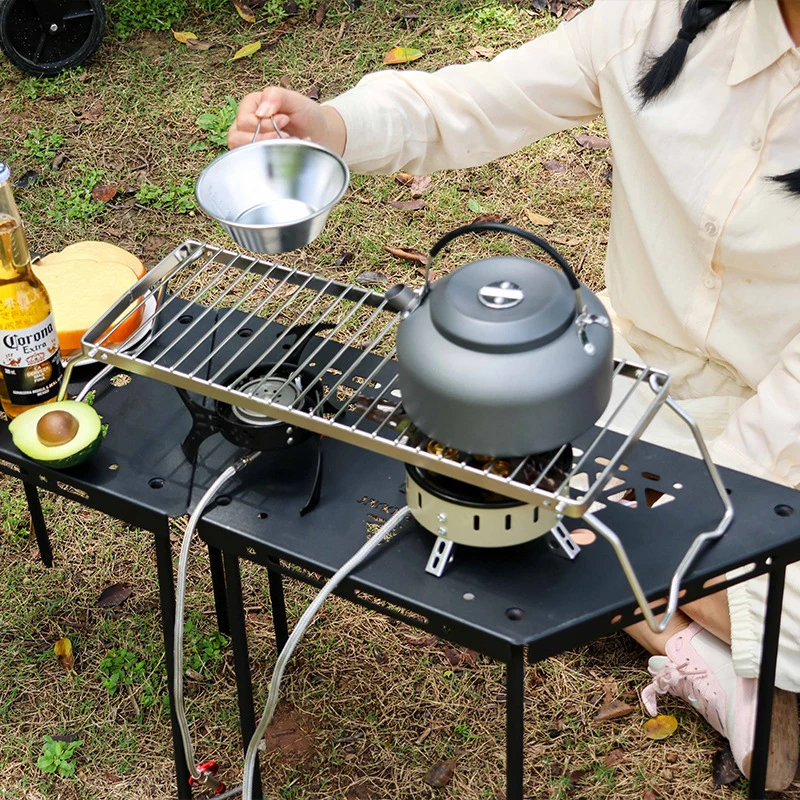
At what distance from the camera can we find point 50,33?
455cm

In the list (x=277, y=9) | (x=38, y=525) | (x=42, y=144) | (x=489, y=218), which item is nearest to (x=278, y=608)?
(x=38, y=525)

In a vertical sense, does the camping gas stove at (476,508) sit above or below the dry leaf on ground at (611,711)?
above

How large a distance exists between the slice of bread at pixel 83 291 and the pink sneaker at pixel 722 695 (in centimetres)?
128

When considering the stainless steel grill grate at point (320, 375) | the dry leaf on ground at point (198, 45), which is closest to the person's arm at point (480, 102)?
the stainless steel grill grate at point (320, 375)

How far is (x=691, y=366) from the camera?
2.37 m

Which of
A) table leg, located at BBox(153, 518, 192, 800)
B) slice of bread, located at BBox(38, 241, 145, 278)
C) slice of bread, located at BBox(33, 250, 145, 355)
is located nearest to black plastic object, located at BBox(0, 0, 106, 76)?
slice of bread, located at BBox(38, 241, 145, 278)

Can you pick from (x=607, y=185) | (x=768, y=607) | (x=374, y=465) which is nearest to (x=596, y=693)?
(x=768, y=607)

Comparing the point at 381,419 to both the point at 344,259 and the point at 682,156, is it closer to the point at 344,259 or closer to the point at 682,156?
the point at 682,156

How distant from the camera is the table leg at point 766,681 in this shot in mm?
1869

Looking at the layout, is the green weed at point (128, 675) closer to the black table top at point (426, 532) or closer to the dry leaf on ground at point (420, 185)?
the black table top at point (426, 532)

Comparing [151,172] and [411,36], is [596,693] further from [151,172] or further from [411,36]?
[411,36]

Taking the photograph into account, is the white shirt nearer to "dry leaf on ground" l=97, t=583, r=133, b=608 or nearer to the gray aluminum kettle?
the gray aluminum kettle

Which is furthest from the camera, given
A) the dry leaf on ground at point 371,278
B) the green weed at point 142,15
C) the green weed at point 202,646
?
the green weed at point 142,15

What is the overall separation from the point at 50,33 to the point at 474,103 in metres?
2.73
